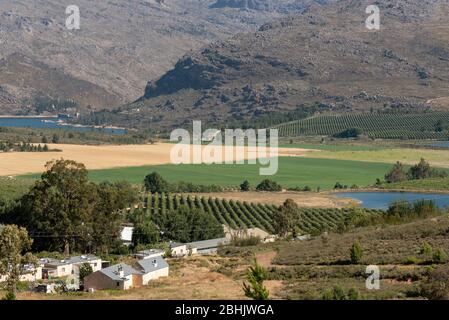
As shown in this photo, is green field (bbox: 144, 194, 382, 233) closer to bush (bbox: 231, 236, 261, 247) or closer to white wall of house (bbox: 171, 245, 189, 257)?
white wall of house (bbox: 171, 245, 189, 257)

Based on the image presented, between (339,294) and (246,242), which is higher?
(339,294)

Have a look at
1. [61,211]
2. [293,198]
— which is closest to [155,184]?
[293,198]

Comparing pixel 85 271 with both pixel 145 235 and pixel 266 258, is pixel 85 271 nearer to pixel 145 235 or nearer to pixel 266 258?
pixel 266 258

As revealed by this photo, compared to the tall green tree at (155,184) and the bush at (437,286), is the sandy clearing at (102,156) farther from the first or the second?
the bush at (437,286)

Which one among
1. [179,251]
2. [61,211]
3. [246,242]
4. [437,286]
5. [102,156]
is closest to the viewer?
[437,286]

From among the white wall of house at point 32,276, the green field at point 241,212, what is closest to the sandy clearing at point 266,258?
the white wall of house at point 32,276

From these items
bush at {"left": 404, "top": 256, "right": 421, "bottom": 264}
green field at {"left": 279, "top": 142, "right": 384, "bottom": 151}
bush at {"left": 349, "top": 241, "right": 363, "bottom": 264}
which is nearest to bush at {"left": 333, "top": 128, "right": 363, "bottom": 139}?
green field at {"left": 279, "top": 142, "right": 384, "bottom": 151}
